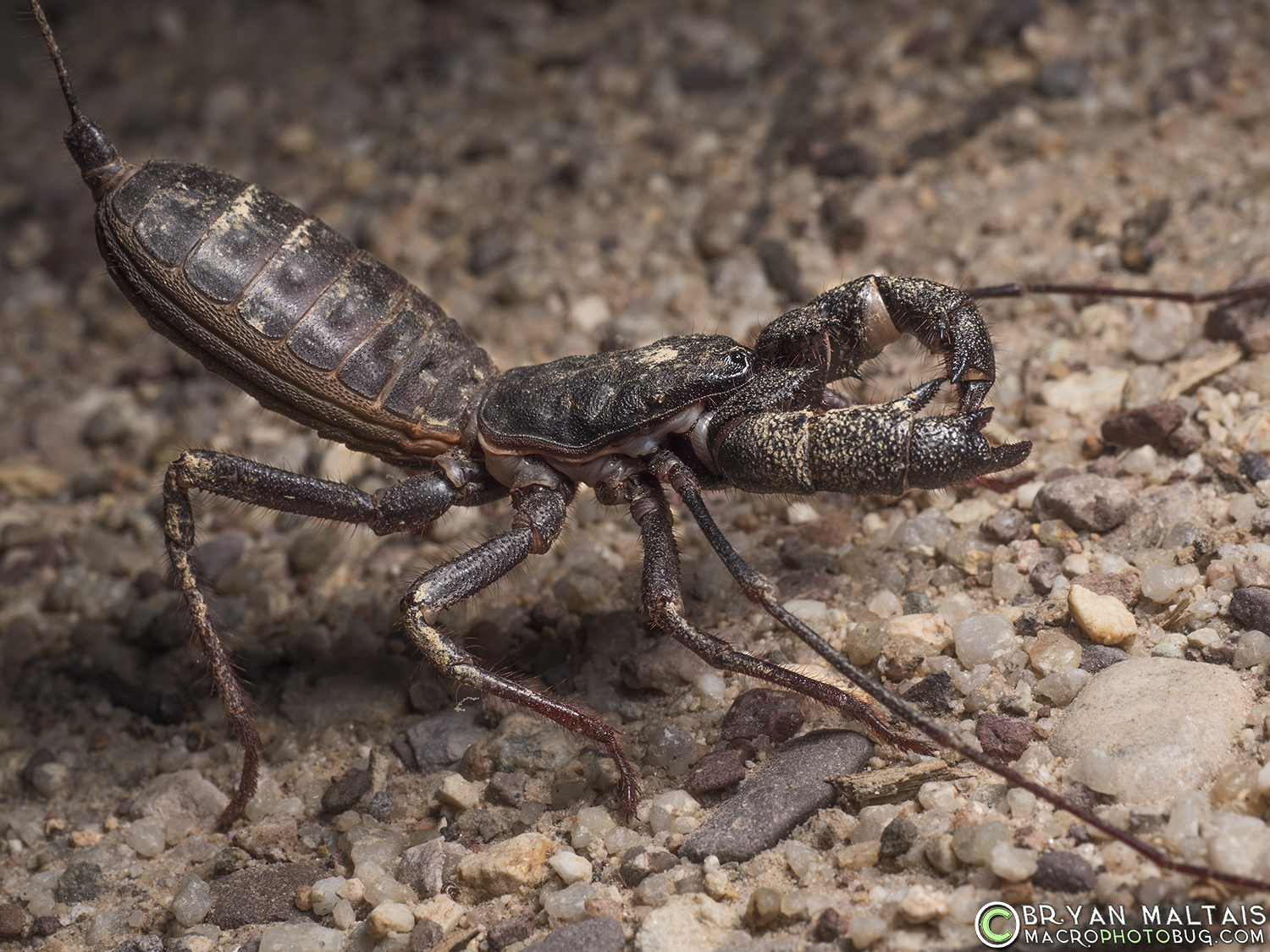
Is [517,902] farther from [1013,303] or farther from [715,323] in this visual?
[1013,303]

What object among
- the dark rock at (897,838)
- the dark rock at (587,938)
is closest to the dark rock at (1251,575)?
the dark rock at (897,838)

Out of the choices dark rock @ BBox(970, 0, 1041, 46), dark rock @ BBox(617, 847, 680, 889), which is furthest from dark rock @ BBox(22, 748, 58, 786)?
dark rock @ BBox(970, 0, 1041, 46)

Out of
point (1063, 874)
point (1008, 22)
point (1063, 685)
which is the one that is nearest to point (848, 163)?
point (1008, 22)

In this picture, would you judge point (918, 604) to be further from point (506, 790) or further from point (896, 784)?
point (506, 790)

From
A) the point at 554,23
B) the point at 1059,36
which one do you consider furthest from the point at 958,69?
the point at 554,23

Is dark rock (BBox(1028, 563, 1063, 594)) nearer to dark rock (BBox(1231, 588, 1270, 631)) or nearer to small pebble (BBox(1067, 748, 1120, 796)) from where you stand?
dark rock (BBox(1231, 588, 1270, 631))

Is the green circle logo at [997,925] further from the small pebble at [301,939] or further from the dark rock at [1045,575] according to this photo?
the small pebble at [301,939]

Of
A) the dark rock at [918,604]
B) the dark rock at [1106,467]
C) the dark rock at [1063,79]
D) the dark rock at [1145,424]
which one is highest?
the dark rock at [1063,79]
